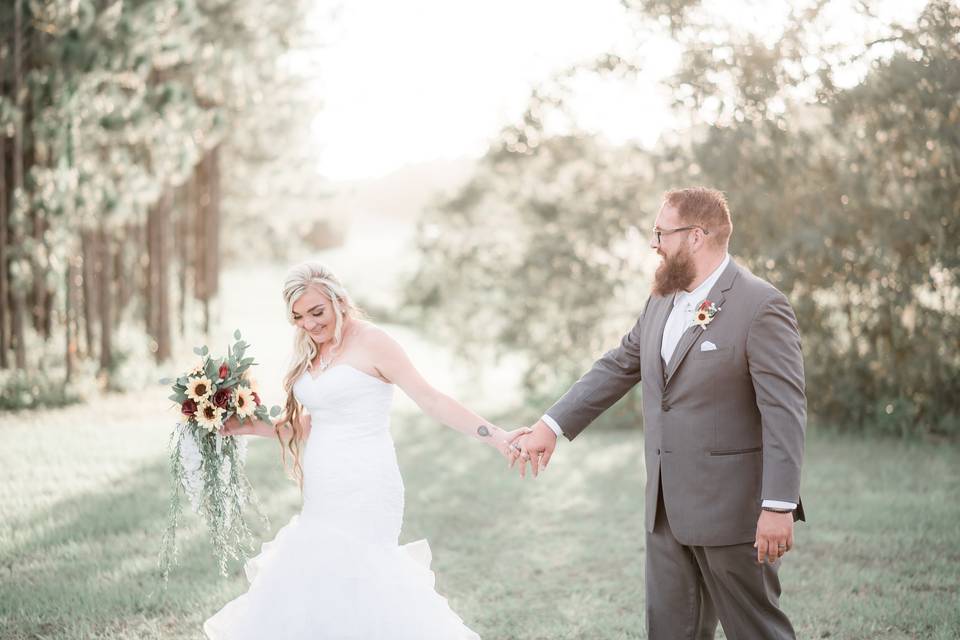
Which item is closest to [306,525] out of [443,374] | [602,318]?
[602,318]

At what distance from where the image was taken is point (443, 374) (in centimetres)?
→ 2336

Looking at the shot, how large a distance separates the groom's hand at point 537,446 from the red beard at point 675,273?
42.3 inches

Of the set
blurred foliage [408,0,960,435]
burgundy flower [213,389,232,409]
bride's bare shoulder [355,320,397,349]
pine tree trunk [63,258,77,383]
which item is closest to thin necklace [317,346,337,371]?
bride's bare shoulder [355,320,397,349]

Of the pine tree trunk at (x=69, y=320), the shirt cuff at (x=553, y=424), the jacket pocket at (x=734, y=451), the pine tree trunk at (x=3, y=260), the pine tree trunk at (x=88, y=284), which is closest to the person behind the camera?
the jacket pocket at (x=734, y=451)

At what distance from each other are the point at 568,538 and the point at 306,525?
3.49 m

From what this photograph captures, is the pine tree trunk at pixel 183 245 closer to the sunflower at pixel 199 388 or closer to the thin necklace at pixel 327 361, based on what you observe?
the sunflower at pixel 199 388

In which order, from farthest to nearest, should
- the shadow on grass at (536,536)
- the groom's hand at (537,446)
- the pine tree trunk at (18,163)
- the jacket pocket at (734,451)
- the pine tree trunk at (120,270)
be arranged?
the pine tree trunk at (120,270), the pine tree trunk at (18,163), the shadow on grass at (536,536), the groom's hand at (537,446), the jacket pocket at (734,451)

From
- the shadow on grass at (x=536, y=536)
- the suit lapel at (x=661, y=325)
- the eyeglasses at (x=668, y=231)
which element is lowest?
the shadow on grass at (x=536, y=536)

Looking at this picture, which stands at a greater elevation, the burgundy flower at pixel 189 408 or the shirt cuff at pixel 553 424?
the burgundy flower at pixel 189 408

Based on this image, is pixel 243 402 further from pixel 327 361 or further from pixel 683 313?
pixel 683 313

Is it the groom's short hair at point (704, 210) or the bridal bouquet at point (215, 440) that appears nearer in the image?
the groom's short hair at point (704, 210)

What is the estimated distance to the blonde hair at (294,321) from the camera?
4.32m

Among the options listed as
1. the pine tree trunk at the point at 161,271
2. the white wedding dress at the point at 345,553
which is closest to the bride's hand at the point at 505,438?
the white wedding dress at the point at 345,553

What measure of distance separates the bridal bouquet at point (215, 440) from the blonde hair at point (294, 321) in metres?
0.11
